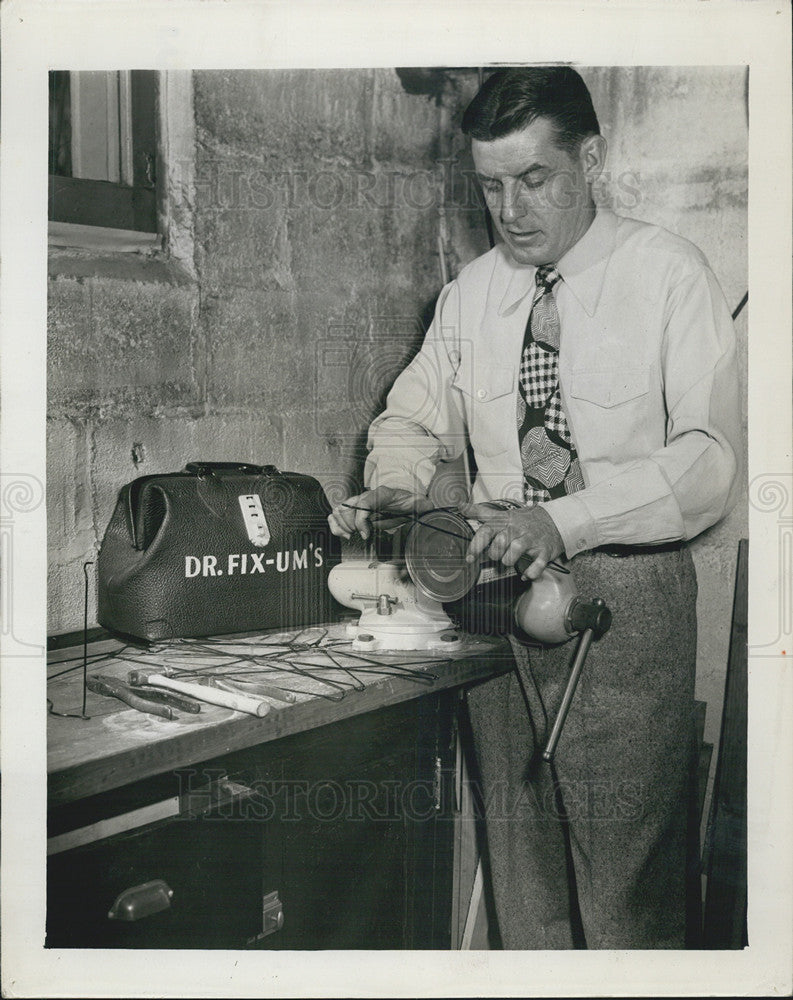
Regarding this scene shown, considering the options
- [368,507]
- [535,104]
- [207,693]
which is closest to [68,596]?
[207,693]

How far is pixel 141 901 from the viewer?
4.08 feet

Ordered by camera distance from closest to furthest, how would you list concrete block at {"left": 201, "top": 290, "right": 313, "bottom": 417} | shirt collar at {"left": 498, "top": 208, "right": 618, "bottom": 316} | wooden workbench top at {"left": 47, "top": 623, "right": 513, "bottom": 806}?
wooden workbench top at {"left": 47, "top": 623, "right": 513, "bottom": 806} → shirt collar at {"left": 498, "top": 208, "right": 618, "bottom": 316} → concrete block at {"left": 201, "top": 290, "right": 313, "bottom": 417}

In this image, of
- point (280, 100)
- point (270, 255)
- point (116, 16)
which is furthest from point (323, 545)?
point (116, 16)

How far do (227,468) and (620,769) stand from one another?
2.86ft

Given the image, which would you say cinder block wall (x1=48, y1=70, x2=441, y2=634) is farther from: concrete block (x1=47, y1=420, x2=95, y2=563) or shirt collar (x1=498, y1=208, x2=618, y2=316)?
shirt collar (x1=498, y1=208, x2=618, y2=316)

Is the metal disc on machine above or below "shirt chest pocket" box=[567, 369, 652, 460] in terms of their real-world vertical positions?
below

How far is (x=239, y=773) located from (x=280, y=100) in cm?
115

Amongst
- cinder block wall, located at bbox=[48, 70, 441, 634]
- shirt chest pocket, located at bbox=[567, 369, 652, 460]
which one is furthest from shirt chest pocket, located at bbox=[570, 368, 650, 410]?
cinder block wall, located at bbox=[48, 70, 441, 634]

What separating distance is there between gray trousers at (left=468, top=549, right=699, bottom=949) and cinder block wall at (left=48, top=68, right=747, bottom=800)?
3.1 inches

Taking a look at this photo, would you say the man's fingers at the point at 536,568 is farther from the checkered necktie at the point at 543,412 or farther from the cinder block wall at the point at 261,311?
the cinder block wall at the point at 261,311

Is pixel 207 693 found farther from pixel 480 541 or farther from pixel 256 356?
pixel 256 356

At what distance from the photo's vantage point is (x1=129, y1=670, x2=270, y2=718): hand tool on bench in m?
1.29

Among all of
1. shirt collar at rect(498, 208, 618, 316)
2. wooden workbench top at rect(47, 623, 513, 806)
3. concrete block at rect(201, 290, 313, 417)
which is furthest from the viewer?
concrete block at rect(201, 290, 313, 417)

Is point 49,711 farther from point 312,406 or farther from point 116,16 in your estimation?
point 116,16
